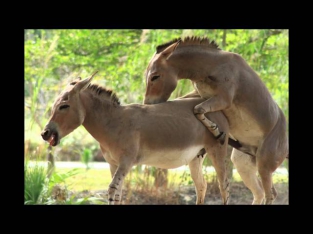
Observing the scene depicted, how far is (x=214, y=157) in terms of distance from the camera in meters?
6.41

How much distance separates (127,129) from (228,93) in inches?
56.8

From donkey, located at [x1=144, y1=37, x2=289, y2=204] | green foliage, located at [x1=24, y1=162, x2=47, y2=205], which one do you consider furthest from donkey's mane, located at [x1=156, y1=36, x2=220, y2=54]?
green foliage, located at [x1=24, y1=162, x2=47, y2=205]

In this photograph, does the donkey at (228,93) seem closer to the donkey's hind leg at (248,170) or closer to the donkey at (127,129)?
the donkey's hind leg at (248,170)

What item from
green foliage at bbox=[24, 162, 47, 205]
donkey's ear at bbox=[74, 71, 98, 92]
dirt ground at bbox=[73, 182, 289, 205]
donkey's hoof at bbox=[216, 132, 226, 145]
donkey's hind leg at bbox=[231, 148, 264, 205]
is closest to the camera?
donkey's ear at bbox=[74, 71, 98, 92]

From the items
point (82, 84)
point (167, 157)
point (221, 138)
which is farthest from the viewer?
point (221, 138)

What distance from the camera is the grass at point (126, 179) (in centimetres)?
1050

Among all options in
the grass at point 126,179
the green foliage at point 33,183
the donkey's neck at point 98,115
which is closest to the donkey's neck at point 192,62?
the donkey's neck at point 98,115

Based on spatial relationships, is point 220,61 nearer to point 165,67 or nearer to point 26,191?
point 165,67

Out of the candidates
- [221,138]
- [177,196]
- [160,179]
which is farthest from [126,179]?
[221,138]

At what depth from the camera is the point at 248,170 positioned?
23.6 ft

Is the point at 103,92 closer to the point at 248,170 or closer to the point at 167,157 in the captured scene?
the point at 167,157

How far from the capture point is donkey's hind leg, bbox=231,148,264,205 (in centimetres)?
714

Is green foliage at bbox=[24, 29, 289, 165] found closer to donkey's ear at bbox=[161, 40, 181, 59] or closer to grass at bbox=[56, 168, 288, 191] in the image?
grass at bbox=[56, 168, 288, 191]

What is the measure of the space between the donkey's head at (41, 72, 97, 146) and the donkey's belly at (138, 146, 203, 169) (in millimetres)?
880
